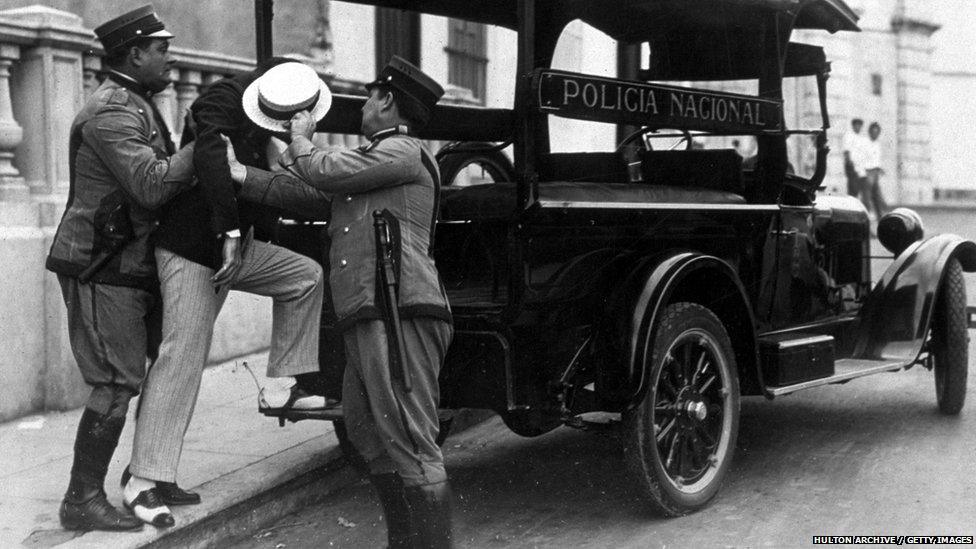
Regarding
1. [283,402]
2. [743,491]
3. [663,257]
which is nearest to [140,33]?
[283,402]

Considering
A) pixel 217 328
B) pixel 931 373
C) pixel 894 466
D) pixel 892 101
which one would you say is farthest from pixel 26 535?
pixel 892 101

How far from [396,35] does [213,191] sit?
6.75 m

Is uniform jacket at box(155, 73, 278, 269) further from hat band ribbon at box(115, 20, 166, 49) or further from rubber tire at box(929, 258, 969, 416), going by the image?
rubber tire at box(929, 258, 969, 416)

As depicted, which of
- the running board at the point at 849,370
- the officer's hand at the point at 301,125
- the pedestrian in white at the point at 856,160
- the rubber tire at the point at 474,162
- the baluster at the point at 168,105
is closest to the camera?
the officer's hand at the point at 301,125

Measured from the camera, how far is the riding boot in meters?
4.60

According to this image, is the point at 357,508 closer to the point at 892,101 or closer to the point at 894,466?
the point at 894,466

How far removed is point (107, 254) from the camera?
461cm

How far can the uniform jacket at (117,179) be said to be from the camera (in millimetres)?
4531

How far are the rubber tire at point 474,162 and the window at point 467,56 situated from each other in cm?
546

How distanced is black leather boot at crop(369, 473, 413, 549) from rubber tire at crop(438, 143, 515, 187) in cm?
214

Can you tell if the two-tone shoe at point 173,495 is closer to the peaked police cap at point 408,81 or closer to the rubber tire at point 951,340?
the peaked police cap at point 408,81

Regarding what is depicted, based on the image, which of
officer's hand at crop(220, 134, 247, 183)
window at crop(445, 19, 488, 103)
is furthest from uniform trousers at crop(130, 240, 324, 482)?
window at crop(445, 19, 488, 103)

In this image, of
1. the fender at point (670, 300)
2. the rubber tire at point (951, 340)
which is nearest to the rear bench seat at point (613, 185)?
the fender at point (670, 300)

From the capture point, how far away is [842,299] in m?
6.90
